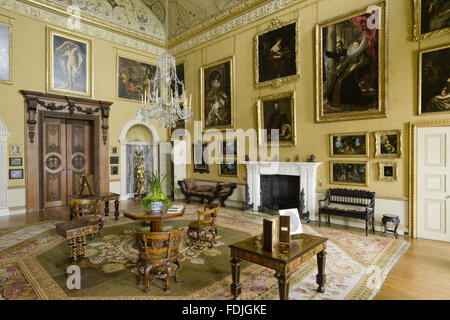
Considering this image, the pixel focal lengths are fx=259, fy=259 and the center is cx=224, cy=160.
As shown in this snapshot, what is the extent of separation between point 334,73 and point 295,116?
174 cm

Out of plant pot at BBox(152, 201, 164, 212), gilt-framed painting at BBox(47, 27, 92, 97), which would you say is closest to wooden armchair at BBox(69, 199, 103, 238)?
plant pot at BBox(152, 201, 164, 212)

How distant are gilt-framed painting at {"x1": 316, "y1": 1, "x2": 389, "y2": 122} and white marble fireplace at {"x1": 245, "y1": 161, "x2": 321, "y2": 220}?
164 cm

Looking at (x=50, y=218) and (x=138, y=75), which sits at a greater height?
(x=138, y=75)

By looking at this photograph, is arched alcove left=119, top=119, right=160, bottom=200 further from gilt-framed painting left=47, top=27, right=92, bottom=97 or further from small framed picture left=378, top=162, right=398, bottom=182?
small framed picture left=378, top=162, right=398, bottom=182

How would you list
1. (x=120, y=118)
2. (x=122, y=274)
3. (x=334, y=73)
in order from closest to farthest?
(x=122, y=274) → (x=334, y=73) → (x=120, y=118)

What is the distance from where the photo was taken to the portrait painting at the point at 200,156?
1172 cm

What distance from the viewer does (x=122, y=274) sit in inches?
173

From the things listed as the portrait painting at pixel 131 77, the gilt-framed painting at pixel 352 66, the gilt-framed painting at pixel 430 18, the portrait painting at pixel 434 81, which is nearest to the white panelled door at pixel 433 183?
the portrait painting at pixel 434 81

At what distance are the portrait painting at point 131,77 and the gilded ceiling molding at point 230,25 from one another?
1912 mm

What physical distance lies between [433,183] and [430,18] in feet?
13.1

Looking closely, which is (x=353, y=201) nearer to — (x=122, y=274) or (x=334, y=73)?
(x=334, y=73)

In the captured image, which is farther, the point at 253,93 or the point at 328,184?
the point at 253,93

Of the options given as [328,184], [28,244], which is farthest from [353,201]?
[28,244]

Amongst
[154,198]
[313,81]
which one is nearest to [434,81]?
[313,81]
